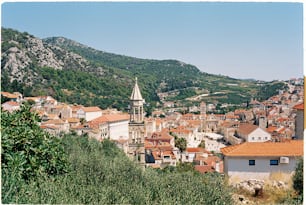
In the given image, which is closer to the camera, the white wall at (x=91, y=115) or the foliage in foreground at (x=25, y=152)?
the foliage in foreground at (x=25, y=152)

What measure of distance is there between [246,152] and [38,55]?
3218cm

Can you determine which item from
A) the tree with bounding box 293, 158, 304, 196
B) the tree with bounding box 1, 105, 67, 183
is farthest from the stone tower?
the tree with bounding box 1, 105, 67, 183

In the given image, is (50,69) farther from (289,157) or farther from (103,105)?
(289,157)

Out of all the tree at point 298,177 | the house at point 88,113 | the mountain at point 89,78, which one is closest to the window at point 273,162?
the tree at point 298,177

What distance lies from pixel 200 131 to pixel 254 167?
32882 millimetres

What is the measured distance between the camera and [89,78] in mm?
34406

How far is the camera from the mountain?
96.5 feet

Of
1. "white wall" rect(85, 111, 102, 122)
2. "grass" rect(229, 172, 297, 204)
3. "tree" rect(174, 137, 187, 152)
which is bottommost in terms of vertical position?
"tree" rect(174, 137, 187, 152)

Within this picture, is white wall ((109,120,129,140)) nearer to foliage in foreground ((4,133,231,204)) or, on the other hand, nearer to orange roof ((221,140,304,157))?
orange roof ((221,140,304,157))

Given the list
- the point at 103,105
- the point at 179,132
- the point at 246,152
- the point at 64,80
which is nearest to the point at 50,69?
the point at 64,80

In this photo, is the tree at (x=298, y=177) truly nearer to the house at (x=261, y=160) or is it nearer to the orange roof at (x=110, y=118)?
the house at (x=261, y=160)

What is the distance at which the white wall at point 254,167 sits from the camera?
14.9ft

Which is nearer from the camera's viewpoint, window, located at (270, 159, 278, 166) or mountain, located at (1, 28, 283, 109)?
window, located at (270, 159, 278, 166)

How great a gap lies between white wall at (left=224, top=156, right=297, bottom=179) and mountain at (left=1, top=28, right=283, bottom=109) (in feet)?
61.3
